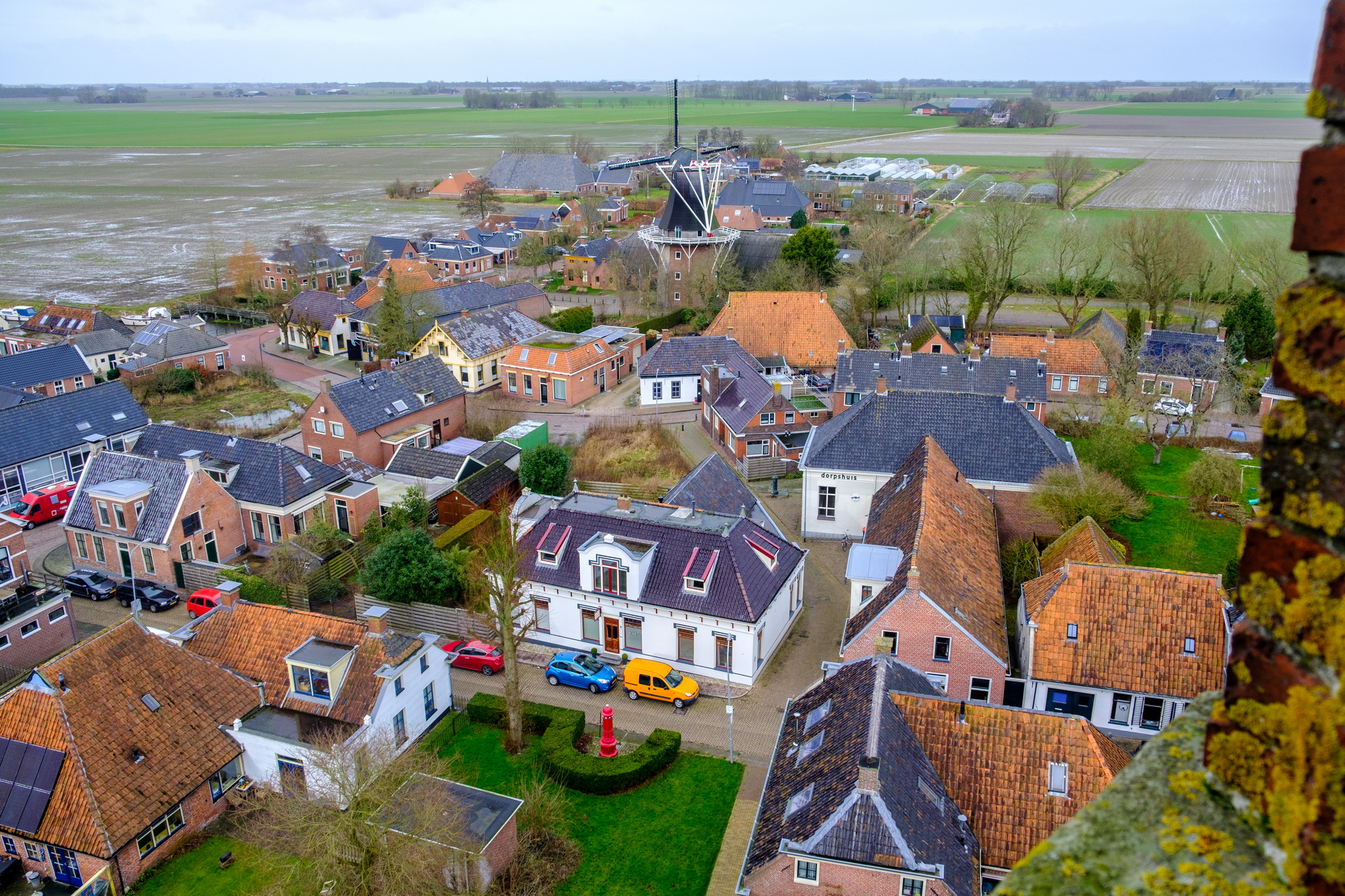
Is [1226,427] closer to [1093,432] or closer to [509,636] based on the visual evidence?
[1093,432]

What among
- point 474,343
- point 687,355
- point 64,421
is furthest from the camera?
point 474,343

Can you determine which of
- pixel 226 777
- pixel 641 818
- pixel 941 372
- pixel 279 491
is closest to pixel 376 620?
pixel 226 777

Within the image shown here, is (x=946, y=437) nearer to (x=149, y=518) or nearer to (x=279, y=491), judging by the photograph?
(x=279, y=491)

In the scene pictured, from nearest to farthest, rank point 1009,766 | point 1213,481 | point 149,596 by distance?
point 1009,766
point 149,596
point 1213,481

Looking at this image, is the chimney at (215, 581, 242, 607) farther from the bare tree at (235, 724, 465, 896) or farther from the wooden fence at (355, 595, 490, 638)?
the bare tree at (235, 724, 465, 896)

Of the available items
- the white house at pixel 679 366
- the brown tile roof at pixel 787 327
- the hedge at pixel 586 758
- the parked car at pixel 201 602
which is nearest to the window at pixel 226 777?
the hedge at pixel 586 758

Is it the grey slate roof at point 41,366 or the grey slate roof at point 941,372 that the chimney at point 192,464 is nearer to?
the grey slate roof at point 41,366
